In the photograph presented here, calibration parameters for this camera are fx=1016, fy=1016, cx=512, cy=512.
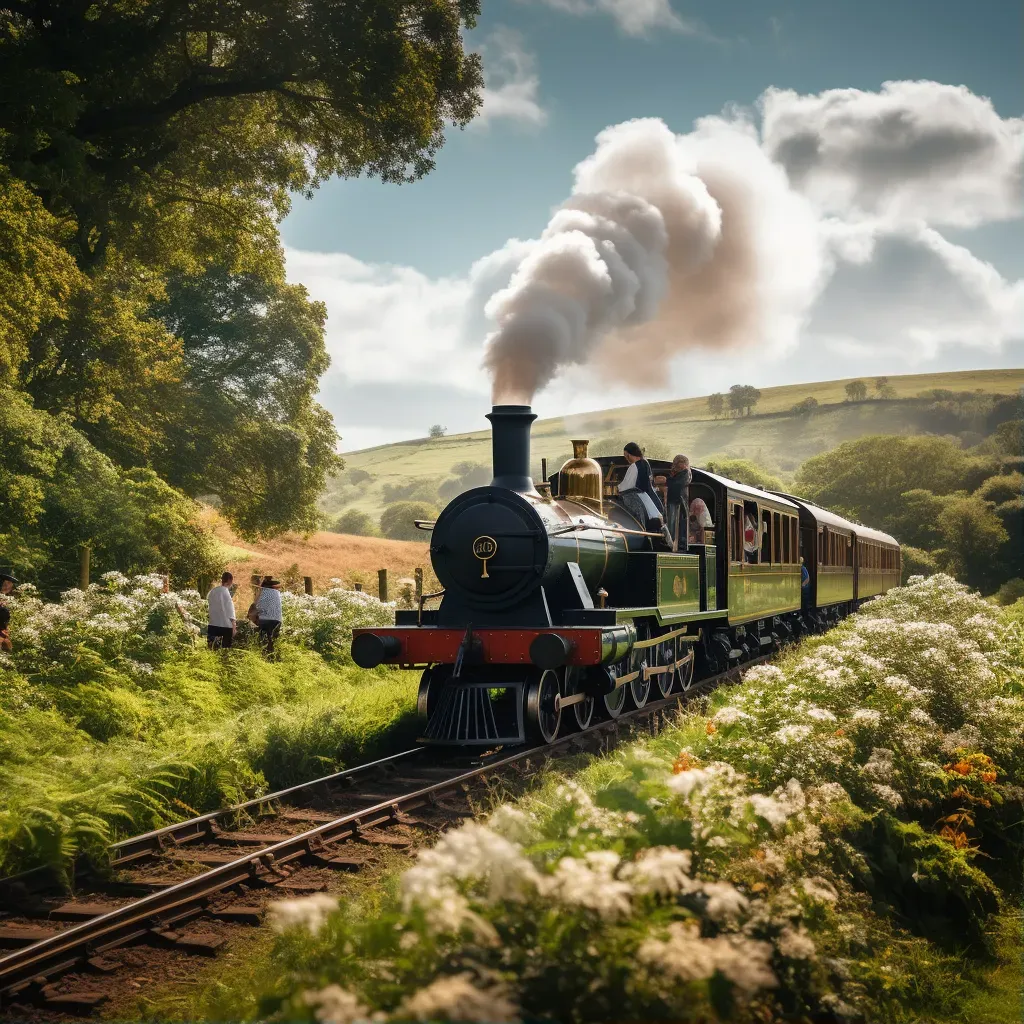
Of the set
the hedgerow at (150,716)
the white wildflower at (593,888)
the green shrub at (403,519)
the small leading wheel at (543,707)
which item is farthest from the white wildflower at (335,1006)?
the green shrub at (403,519)

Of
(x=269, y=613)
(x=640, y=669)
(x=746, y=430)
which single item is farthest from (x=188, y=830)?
(x=746, y=430)

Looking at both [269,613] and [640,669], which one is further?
[269,613]

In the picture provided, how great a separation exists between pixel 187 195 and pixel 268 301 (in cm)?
1315

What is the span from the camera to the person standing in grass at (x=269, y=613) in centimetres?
1499

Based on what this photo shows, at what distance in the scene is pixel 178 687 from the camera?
447 inches

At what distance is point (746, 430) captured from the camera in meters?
119

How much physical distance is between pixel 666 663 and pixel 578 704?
94.4 inches

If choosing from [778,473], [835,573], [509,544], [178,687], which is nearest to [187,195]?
[178,687]

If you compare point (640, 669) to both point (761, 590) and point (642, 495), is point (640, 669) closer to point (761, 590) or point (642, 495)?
point (642, 495)

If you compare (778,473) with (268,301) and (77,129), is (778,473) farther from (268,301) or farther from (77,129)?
(77,129)

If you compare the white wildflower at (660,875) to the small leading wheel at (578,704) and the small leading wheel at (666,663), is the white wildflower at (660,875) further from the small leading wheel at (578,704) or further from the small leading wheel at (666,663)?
the small leading wheel at (666,663)

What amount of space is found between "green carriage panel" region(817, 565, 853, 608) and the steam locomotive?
852 cm

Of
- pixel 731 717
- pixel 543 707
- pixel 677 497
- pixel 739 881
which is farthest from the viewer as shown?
pixel 677 497

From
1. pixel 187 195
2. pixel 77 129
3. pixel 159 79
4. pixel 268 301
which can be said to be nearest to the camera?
pixel 77 129
